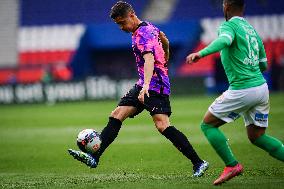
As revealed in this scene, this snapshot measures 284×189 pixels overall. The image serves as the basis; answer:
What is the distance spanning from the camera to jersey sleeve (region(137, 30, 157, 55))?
308 inches

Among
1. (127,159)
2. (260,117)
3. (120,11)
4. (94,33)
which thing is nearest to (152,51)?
(120,11)

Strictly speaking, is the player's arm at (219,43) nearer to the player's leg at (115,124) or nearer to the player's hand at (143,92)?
the player's hand at (143,92)

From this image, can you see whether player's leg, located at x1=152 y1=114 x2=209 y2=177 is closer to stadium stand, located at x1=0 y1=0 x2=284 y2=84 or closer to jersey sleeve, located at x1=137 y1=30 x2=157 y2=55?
jersey sleeve, located at x1=137 y1=30 x2=157 y2=55

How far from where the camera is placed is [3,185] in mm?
8023

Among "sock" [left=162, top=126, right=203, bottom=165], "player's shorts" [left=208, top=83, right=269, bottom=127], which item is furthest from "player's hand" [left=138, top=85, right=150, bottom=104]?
"player's shorts" [left=208, top=83, right=269, bottom=127]

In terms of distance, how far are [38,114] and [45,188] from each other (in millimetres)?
14784

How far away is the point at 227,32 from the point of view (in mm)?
6949

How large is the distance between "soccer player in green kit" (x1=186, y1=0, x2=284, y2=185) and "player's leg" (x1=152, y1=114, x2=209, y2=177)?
69 cm

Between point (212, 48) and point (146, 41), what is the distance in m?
1.35

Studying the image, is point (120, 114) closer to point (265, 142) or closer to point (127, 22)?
point (127, 22)

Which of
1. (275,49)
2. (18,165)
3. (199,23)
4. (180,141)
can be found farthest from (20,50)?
(180,141)

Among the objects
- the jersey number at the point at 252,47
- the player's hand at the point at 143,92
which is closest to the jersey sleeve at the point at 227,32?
the jersey number at the point at 252,47

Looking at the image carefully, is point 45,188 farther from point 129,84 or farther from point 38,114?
point 129,84

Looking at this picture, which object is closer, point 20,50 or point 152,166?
point 152,166
